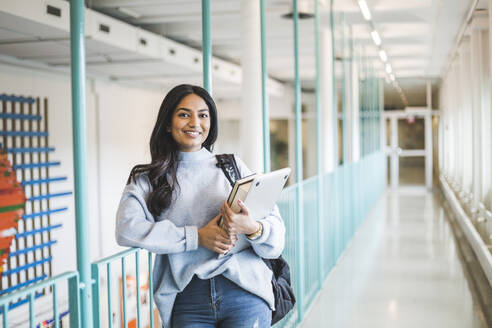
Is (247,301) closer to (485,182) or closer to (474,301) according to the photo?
(474,301)

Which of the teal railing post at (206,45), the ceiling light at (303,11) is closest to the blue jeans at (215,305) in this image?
the teal railing post at (206,45)

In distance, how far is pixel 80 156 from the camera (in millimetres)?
1677

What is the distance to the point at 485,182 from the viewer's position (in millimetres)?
6781

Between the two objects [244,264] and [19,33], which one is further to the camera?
[19,33]

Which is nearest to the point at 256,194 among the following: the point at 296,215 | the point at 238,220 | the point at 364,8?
the point at 238,220

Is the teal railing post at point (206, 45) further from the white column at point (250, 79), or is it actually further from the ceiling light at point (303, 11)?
the ceiling light at point (303, 11)

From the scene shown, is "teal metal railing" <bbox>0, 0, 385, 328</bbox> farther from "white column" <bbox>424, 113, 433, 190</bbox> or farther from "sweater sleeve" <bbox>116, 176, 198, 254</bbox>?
"white column" <bbox>424, 113, 433, 190</bbox>

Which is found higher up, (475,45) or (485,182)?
(475,45)

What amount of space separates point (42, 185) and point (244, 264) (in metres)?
7.10

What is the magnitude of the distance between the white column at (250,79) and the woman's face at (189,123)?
3.49 m

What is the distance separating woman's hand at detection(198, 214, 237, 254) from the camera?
1693 mm

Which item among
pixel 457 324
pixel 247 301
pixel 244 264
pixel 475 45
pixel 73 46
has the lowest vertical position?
pixel 457 324

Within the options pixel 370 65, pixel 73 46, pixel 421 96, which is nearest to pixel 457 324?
pixel 73 46

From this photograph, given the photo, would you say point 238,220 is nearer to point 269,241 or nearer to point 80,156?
point 269,241
